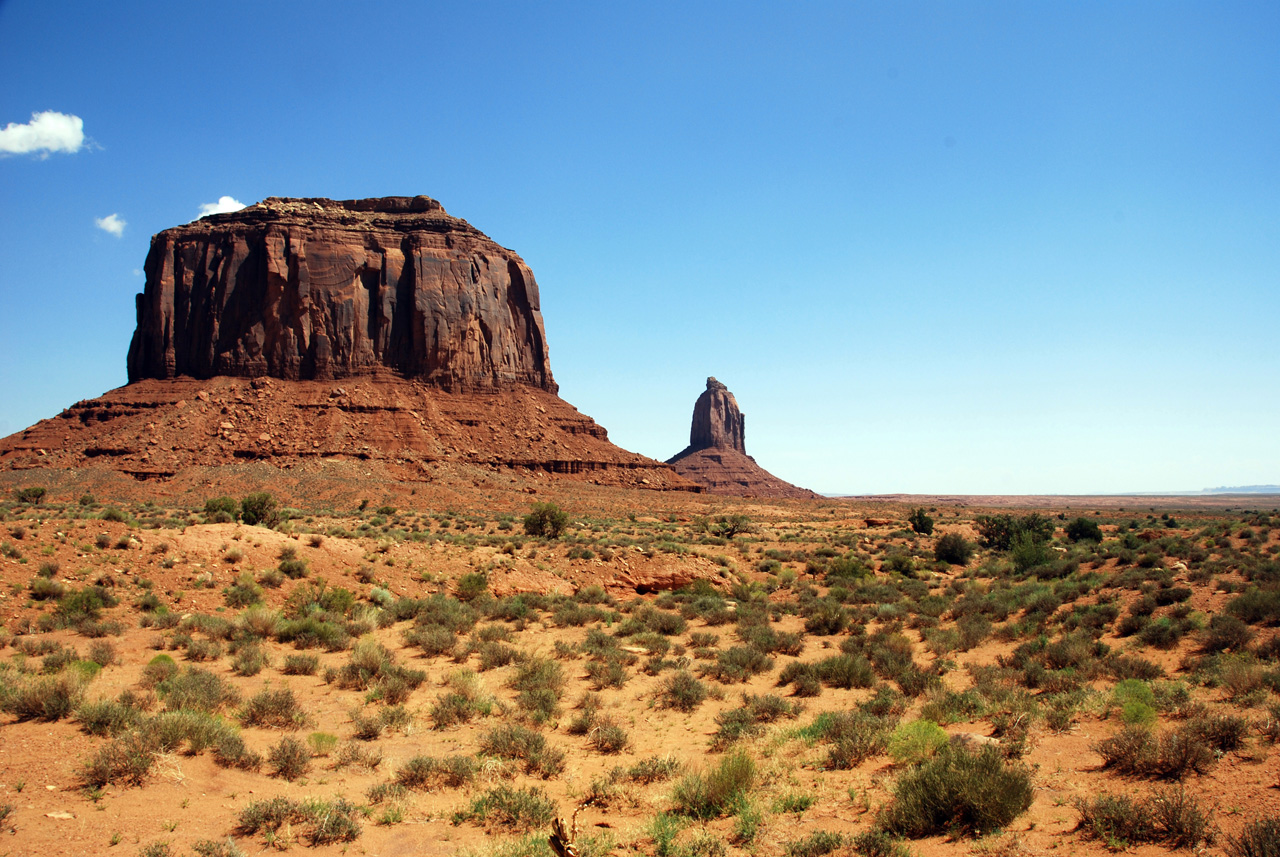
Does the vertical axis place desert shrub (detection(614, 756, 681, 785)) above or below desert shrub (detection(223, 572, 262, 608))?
below

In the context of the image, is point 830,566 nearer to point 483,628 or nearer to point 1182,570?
point 1182,570

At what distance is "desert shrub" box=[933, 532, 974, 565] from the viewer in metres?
27.8

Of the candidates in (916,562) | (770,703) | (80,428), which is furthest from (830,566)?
(80,428)

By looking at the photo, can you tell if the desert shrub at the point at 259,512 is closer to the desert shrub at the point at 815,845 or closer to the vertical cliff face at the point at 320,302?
the desert shrub at the point at 815,845

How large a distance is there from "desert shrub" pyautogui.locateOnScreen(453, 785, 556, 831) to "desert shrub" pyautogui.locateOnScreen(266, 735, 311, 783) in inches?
80.5

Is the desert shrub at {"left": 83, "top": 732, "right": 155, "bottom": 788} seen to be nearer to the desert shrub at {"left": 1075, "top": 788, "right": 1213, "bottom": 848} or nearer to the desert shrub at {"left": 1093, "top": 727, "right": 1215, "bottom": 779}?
the desert shrub at {"left": 1075, "top": 788, "right": 1213, "bottom": 848}

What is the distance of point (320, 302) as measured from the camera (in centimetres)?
7350

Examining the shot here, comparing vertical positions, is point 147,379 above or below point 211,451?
above

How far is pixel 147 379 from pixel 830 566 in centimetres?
7869

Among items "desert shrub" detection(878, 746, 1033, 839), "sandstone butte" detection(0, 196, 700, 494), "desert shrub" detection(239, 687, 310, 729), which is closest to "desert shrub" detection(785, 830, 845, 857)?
"desert shrub" detection(878, 746, 1033, 839)

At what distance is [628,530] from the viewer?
Answer: 36.2 meters

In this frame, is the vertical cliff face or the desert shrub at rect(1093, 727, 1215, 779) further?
the vertical cliff face

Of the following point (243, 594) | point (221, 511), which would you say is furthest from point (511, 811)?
point (221, 511)

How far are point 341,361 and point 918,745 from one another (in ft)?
250
